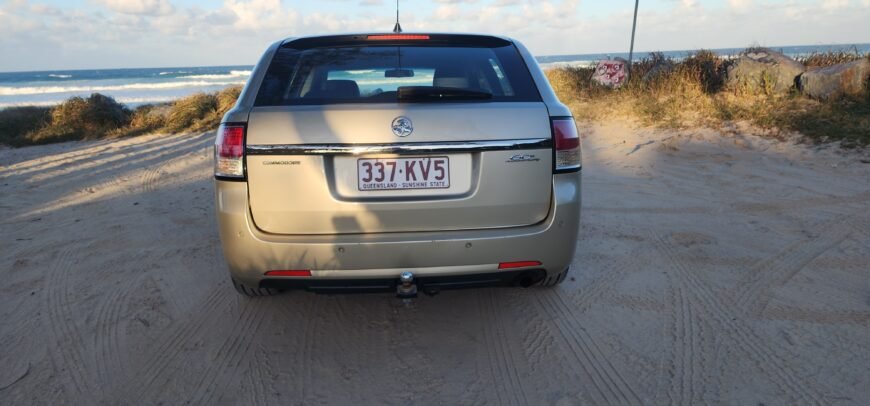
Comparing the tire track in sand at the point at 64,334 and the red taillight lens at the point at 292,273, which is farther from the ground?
the red taillight lens at the point at 292,273

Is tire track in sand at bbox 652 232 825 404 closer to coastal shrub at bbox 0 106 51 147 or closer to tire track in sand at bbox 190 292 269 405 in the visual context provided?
tire track in sand at bbox 190 292 269 405

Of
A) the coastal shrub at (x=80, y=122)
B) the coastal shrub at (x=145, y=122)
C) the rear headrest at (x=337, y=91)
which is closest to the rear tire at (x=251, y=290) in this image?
the rear headrest at (x=337, y=91)

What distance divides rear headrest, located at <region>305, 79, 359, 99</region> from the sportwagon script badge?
0.99 ft

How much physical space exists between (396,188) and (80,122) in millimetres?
13245

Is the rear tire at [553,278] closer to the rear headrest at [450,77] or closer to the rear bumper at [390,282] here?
the rear bumper at [390,282]

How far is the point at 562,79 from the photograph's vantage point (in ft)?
44.9

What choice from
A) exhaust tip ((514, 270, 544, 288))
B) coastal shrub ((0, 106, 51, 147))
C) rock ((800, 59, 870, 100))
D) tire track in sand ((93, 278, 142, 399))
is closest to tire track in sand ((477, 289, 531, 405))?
exhaust tip ((514, 270, 544, 288))

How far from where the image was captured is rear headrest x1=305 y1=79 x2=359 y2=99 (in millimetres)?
2631

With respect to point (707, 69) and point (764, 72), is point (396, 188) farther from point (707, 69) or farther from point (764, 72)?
point (707, 69)

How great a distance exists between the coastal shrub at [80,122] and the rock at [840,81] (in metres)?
14.1

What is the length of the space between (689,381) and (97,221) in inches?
210

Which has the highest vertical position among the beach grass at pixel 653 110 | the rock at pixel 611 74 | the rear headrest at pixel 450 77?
the rock at pixel 611 74

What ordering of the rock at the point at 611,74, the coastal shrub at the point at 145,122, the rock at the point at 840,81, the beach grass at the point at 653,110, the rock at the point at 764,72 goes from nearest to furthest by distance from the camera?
the beach grass at the point at 653,110 < the rock at the point at 840,81 < the rock at the point at 764,72 < the rock at the point at 611,74 < the coastal shrub at the point at 145,122

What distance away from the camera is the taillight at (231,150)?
243 cm
